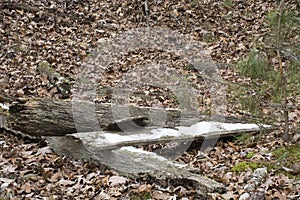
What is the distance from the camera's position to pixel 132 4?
11.7 m

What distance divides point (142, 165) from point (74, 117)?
5.30 ft

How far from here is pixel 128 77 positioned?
8.84 m

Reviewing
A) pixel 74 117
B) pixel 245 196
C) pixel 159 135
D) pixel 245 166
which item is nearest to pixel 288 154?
pixel 245 166

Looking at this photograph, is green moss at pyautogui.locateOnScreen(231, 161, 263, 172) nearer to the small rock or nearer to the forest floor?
the forest floor

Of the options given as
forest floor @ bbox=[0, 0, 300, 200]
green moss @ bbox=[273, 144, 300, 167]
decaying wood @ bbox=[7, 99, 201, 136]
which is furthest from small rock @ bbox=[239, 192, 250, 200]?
decaying wood @ bbox=[7, 99, 201, 136]

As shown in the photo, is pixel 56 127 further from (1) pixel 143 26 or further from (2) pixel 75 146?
(1) pixel 143 26

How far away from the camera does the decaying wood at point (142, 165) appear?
4046 millimetres

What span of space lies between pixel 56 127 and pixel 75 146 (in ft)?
2.16

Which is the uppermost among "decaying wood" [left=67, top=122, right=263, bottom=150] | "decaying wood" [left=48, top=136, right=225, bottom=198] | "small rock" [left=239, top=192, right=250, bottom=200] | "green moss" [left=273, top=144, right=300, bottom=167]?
"decaying wood" [left=67, top=122, right=263, bottom=150]

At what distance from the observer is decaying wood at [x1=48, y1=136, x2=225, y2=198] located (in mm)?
4046

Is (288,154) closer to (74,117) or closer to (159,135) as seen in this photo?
(159,135)

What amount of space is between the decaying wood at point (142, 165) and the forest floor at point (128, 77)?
0.08m

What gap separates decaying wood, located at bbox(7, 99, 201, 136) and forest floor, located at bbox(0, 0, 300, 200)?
308 millimetres

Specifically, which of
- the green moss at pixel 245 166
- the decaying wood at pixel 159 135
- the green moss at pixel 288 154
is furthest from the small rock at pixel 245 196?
the decaying wood at pixel 159 135
